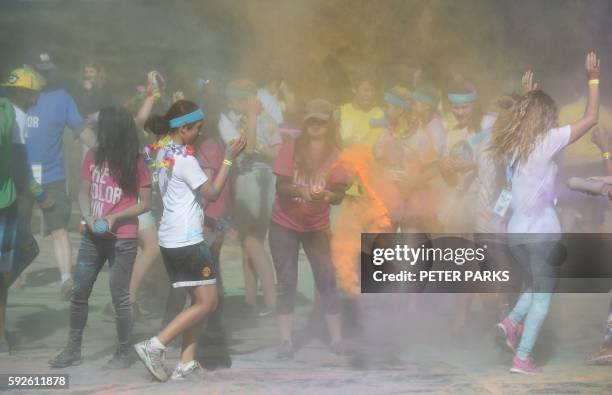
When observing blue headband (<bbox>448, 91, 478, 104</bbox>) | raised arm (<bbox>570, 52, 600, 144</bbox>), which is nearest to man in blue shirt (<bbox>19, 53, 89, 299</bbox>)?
blue headband (<bbox>448, 91, 478, 104</bbox>)

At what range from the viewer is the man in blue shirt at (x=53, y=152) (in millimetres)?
6668

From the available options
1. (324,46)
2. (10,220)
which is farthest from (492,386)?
(10,220)

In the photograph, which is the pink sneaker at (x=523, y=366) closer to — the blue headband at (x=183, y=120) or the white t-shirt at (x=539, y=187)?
the white t-shirt at (x=539, y=187)

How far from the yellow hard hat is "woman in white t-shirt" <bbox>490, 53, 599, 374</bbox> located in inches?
119

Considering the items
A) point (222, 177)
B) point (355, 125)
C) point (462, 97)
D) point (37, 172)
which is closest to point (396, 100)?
point (355, 125)

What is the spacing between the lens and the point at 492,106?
683 centimetres

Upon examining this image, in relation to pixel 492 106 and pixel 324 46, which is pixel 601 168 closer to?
pixel 492 106

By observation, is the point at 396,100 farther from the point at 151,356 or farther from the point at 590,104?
the point at 151,356

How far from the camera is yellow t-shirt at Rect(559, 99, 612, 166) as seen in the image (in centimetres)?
674

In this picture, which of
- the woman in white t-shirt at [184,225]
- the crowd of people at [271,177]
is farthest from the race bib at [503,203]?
the woman in white t-shirt at [184,225]

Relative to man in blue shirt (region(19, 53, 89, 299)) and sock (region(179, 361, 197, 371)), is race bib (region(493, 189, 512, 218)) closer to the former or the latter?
sock (region(179, 361, 197, 371))

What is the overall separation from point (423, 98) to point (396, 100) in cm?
18

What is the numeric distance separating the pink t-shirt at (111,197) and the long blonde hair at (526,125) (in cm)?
229

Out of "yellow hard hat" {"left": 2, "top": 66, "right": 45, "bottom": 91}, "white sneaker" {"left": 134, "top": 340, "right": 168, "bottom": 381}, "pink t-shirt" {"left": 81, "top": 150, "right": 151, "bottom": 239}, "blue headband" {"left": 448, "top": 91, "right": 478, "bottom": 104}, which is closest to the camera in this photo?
"white sneaker" {"left": 134, "top": 340, "right": 168, "bottom": 381}
